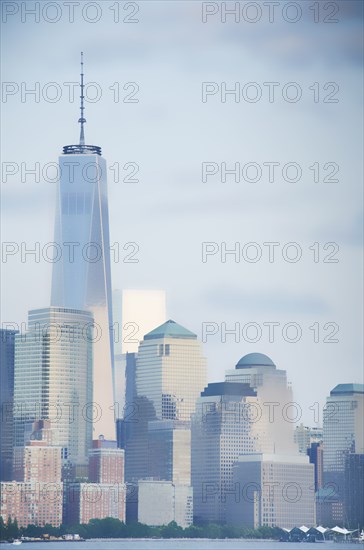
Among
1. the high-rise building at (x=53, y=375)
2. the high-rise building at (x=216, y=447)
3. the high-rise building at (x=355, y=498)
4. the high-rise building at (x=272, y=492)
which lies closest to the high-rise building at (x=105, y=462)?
the high-rise building at (x=53, y=375)

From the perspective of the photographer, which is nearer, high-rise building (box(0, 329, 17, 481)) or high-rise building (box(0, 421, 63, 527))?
high-rise building (box(0, 421, 63, 527))

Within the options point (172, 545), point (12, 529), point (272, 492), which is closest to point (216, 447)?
point (272, 492)

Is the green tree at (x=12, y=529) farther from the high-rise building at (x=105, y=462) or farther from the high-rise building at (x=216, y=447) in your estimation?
the high-rise building at (x=216, y=447)

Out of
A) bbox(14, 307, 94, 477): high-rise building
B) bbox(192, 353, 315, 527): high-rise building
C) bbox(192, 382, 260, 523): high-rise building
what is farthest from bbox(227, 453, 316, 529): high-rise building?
bbox(14, 307, 94, 477): high-rise building

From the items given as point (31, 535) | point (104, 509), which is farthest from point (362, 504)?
point (31, 535)

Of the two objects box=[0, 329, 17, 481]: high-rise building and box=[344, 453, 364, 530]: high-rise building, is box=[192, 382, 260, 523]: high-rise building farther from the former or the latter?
box=[0, 329, 17, 481]: high-rise building

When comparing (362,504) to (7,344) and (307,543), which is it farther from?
(7,344)

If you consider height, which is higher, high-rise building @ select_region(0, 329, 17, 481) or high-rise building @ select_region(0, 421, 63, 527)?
high-rise building @ select_region(0, 329, 17, 481)
